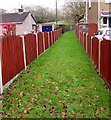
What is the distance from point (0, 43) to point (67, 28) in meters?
55.4

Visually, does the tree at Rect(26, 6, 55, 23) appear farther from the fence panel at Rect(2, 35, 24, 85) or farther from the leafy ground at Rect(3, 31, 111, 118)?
the leafy ground at Rect(3, 31, 111, 118)

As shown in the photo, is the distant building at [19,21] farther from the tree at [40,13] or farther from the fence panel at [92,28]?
the fence panel at [92,28]

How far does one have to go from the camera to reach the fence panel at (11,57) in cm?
618

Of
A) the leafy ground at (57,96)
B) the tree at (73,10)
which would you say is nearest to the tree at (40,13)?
the tree at (73,10)

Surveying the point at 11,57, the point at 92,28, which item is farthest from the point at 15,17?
the point at 11,57

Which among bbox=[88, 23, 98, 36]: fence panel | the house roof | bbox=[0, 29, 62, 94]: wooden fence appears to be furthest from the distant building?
bbox=[0, 29, 62, 94]: wooden fence

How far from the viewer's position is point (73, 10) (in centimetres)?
5756

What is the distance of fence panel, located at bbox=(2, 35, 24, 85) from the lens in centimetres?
618

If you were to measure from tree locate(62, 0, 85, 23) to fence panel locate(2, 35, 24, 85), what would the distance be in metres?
48.4

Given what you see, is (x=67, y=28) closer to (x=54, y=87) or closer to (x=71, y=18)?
(x=71, y=18)

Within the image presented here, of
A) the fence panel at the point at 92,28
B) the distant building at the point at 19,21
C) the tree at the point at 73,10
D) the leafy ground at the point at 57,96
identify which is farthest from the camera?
the tree at the point at 73,10

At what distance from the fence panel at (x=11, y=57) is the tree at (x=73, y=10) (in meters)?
48.4

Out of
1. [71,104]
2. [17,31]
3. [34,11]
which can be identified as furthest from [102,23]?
[34,11]

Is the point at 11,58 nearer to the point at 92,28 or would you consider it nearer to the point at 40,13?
the point at 92,28
